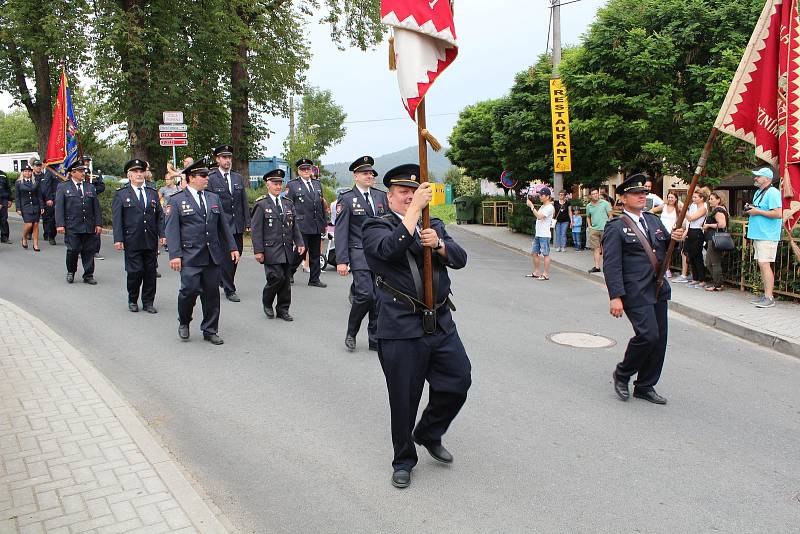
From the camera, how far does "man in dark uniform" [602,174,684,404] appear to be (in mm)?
5688

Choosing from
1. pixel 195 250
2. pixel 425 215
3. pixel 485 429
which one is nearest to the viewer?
pixel 425 215

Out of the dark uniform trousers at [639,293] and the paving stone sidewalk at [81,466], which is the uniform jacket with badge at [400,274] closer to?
the paving stone sidewalk at [81,466]

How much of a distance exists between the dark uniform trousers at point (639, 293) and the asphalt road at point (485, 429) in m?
0.34

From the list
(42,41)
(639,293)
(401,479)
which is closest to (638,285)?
(639,293)

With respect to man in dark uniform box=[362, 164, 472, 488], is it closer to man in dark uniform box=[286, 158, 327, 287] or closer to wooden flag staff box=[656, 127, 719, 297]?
wooden flag staff box=[656, 127, 719, 297]

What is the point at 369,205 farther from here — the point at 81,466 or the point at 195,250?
the point at 81,466

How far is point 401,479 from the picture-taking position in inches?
165

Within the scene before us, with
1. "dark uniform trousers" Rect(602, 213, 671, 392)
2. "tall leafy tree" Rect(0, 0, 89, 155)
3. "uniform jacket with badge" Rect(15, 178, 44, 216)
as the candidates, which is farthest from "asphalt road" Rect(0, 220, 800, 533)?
"tall leafy tree" Rect(0, 0, 89, 155)

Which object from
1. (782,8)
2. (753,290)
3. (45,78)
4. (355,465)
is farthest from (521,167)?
(355,465)

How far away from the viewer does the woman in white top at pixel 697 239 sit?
11.6 metres

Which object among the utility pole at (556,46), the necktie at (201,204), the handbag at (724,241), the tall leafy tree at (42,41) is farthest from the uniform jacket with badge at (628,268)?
the tall leafy tree at (42,41)

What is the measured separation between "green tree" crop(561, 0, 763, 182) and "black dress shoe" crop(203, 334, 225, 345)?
10.9m

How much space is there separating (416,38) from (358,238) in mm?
3943

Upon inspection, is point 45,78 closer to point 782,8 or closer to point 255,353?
point 255,353
